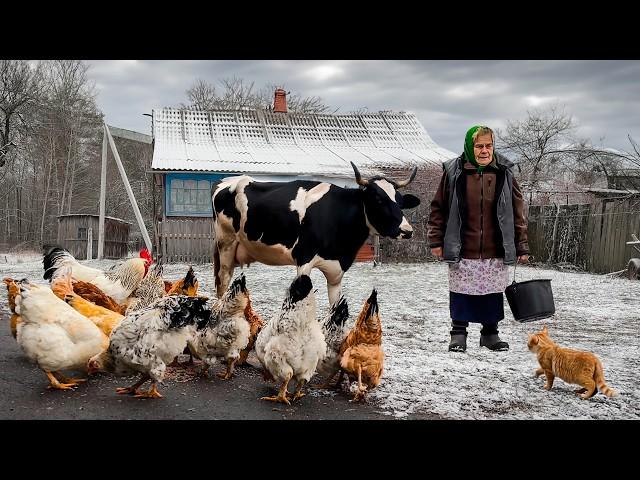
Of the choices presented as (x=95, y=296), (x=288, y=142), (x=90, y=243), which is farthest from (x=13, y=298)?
(x=288, y=142)

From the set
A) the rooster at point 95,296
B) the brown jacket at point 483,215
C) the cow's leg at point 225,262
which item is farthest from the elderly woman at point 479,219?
the rooster at point 95,296

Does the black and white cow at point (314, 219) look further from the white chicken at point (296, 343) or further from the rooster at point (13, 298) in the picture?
the rooster at point (13, 298)

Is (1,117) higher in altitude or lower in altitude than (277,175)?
higher

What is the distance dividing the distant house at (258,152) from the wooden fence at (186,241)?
0.08 ft

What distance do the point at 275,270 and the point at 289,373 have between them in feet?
26.7

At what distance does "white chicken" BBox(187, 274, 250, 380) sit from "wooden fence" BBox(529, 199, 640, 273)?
10143mm

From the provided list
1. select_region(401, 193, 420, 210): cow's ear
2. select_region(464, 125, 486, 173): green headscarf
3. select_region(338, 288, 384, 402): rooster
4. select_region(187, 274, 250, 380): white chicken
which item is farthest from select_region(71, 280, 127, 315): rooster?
select_region(464, 125, 486, 173): green headscarf

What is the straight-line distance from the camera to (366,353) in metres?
3.71

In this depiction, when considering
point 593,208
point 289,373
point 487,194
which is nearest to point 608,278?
point 593,208

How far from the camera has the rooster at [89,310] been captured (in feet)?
14.0

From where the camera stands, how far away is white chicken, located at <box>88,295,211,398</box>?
3719 millimetres

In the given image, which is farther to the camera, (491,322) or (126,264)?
(126,264)

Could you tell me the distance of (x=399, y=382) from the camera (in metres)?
4.07

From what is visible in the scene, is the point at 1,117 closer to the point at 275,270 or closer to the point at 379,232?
the point at 275,270
